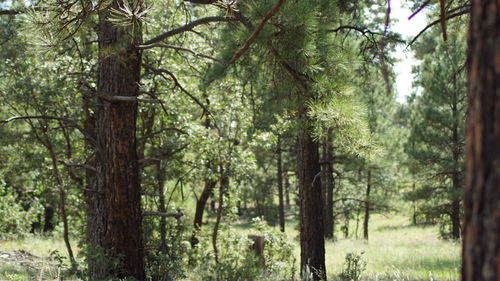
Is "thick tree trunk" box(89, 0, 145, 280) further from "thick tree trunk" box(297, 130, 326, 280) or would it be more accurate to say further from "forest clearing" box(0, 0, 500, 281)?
"thick tree trunk" box(297, 130, 326, 280)

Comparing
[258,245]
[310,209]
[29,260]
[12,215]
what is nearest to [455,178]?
[258,245]

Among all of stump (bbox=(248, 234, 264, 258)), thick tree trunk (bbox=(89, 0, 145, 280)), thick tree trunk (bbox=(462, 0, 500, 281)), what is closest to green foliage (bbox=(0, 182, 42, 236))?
stump (bbox=(248, 234, 264, 258))

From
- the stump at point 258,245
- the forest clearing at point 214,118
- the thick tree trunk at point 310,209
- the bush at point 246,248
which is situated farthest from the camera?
the stump at point 258,245

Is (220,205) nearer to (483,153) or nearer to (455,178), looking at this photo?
(483,153)

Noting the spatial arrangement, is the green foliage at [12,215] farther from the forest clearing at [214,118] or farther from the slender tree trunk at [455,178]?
the slender tree trunk at [455,178]

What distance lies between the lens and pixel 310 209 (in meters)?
7.40

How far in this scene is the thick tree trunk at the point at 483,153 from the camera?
4.45 feet

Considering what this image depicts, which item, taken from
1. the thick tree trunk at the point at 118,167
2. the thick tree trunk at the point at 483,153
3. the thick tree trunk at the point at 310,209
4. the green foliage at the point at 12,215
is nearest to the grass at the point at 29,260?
the green foliage at the point at 12,215

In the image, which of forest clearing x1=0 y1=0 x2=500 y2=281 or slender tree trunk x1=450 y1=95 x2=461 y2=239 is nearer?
forest clearing x1=0 y1=0 x2=500 y2=281

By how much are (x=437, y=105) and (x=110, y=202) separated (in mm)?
15789

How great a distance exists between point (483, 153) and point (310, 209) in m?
6.09

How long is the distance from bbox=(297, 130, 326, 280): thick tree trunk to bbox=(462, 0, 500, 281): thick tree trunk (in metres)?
5.86

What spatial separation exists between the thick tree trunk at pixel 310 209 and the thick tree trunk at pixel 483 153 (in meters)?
5.86

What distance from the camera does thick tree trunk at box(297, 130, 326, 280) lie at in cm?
739
